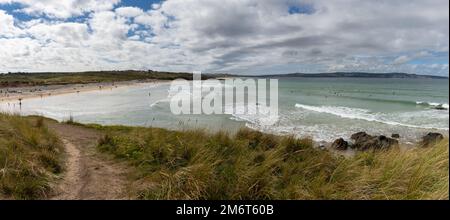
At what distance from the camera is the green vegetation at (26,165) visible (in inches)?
203

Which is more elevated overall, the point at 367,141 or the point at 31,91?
the point at 31,91

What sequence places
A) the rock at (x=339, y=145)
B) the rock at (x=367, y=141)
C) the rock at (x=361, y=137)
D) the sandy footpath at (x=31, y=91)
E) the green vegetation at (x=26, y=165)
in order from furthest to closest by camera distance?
1. the sandy footpath at (x=31, y=91)
2. the rock at (x=361, y=137)
3. the rock at (x=339, y=145)
4. the rock at (x=367, y=141)
5. the green vegetation at (x=26, y=165)

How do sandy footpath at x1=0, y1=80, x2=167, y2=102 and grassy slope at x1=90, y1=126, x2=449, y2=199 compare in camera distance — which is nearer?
grassy slope at x1=90, y1=126, x2=449, y2=199

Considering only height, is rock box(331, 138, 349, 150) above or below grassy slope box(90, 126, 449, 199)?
below

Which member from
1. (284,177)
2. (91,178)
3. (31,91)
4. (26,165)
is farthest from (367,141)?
(31,91)

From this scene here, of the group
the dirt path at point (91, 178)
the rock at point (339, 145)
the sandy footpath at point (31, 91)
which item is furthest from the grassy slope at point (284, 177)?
the sandy footpath at point (31, 91)

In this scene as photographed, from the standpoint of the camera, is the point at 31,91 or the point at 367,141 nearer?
the point at 367,141

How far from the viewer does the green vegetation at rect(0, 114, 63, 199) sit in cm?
515

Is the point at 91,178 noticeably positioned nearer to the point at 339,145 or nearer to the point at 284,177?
the point at 284,177

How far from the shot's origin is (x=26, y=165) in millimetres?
5914

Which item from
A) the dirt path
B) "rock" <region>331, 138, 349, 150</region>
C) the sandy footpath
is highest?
the sandy footpath

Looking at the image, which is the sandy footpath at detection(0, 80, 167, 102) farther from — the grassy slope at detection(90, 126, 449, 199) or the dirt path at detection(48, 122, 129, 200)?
the grassy slope at detection(90, 126, 449, 199)

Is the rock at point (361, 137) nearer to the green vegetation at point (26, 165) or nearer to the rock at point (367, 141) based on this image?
the rock at point (367, 141)

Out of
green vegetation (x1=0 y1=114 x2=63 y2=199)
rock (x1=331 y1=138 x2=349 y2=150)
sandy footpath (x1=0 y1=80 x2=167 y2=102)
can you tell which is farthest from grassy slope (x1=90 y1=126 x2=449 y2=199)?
sandy footpath (x1=0 y1=80 x2=167 y2=102)
